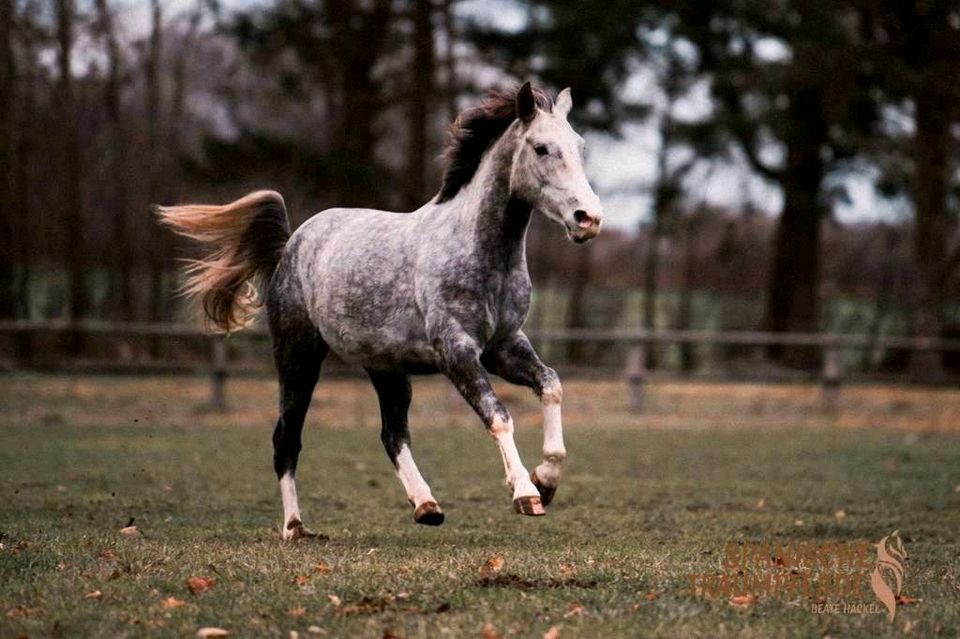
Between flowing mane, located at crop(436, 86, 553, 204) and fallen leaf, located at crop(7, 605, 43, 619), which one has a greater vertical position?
flowing mane, located at crop(436, 86, 553, 204)

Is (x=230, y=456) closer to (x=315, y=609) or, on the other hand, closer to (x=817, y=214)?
(x=315, y=609)

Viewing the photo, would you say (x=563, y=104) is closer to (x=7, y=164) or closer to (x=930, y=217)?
(x=930, y=217)

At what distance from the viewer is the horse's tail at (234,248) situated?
799 centimetres

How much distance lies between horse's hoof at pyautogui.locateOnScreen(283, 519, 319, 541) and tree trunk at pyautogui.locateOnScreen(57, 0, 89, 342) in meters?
20.1

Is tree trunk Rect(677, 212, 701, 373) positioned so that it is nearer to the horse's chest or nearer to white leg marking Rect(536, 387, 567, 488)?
the horse's chest

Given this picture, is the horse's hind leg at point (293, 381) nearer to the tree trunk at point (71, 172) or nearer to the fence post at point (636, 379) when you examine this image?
the fence post at point (636, 379)

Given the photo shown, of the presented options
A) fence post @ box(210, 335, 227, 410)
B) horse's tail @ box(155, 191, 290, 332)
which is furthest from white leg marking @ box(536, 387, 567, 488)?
fence post @ box(210, 335, 227, 410)

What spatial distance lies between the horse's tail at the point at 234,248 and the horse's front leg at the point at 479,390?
205 cm

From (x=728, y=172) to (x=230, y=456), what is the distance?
16.3m

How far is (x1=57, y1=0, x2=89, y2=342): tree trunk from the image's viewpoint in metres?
25.5

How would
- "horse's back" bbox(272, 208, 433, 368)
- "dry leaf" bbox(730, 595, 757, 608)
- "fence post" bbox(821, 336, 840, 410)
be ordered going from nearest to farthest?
"dry leaf" bbox(730, 595, 757, 608) < "horse's back" bbox(272, 208, 433, 368) < "fence post" bbox(821, 336, 840, 410)

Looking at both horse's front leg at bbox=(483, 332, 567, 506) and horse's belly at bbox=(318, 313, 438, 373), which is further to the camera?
horse's belly at bbox=(318, 313, 438, 373)

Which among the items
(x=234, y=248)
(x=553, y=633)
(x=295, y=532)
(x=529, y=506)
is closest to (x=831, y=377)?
(x=234, y=248)

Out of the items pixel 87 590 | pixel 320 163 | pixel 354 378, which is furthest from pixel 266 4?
pixel 87 590
